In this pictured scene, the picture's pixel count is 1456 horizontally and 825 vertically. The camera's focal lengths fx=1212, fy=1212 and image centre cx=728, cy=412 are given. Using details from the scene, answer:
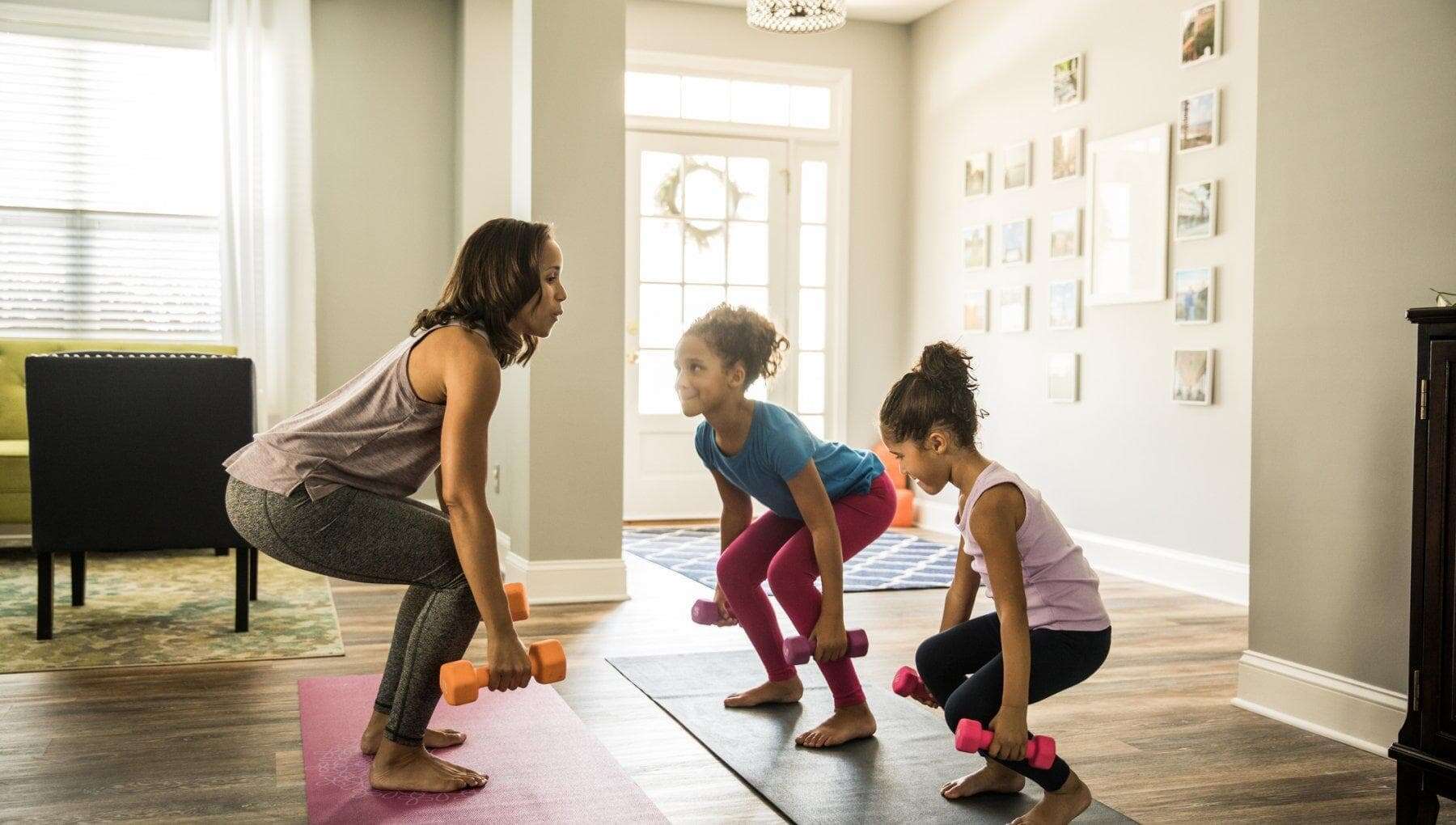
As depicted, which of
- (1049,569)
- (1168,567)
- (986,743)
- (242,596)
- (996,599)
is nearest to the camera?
(986,743)

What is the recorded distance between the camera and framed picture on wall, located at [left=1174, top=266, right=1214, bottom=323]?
180 inches

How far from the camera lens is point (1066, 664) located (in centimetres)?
202

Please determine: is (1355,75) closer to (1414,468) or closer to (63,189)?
(1414,468)

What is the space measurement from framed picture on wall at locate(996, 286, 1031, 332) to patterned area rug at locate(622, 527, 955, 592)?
1106 millimetres

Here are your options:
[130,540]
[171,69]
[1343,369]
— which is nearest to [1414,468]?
[1343,369]

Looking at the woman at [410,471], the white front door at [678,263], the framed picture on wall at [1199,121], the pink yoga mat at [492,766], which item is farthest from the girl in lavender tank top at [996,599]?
the white front door at [678,263]

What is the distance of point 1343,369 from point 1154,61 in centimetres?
270

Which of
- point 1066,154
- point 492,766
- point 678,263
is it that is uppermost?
point 1066,154

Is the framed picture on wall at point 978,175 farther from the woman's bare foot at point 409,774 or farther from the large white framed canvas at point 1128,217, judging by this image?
the woman's bare foot at point 409,774

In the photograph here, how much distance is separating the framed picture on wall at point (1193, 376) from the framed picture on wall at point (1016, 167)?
1358 mm

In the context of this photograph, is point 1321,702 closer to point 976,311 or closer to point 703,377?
point 703,377

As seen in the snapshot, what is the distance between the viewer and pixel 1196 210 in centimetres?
463

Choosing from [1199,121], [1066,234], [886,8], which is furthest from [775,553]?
[886,8]

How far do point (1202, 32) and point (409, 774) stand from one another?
401 cm
